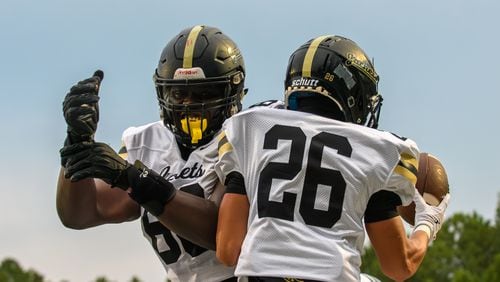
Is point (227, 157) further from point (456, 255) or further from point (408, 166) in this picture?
point (456, 255)

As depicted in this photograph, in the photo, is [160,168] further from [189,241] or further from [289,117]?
[289,117]

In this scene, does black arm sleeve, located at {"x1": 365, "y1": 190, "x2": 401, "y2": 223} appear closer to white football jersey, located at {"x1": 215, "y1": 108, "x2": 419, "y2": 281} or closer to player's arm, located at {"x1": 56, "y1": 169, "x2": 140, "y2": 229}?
white football jersey, located at {"x1": 215, "y1": 108, "x2": 419, "y2": 281}

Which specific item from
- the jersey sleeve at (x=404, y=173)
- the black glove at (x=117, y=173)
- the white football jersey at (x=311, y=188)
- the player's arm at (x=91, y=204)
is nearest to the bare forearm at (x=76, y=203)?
the player's arm at (x=91, y=204)

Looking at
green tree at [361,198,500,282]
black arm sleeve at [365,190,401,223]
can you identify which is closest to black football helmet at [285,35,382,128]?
black arm sleeve at [365,190,401,223]

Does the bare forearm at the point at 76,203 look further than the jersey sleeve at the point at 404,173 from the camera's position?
Yes

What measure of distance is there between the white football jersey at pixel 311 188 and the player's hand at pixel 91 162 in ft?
2.19

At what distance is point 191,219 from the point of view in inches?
251

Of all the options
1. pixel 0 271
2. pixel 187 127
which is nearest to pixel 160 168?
pixel 187 127

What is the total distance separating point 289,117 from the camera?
623cm

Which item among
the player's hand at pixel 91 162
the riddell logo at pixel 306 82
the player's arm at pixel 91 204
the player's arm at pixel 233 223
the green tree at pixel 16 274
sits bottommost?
the green tree at pixel 16 274

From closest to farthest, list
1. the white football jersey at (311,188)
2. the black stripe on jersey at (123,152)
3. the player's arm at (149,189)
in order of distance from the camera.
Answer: the white football jersey at (311,188) < the player's arm at (149,189) < the black stripe on jersey at (123,152)

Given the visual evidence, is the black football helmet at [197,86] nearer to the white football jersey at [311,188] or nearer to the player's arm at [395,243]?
the white football jersey at [311,188]

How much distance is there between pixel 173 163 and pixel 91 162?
783 millimetres

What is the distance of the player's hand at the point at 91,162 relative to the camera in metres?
6.23
